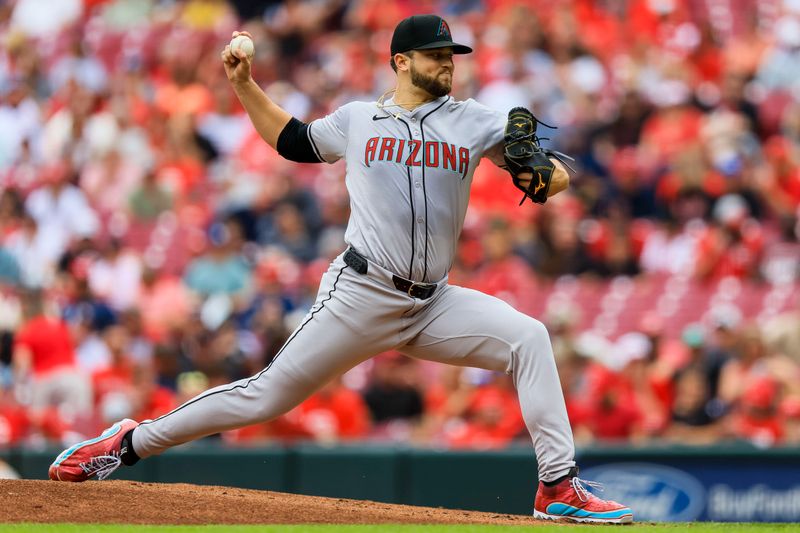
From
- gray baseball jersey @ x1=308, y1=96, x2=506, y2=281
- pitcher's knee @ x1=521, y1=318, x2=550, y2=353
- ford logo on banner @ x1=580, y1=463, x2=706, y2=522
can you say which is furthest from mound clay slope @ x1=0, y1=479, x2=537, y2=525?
ford logo on banner @ x1=580, y1=463, x2=706, y2=522

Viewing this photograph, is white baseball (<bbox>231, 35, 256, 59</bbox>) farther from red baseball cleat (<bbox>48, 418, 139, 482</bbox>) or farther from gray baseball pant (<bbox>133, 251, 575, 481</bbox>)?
red baseball cleat (<bbox>48, 418, 139, 482</bbox>)

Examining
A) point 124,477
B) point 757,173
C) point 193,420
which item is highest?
point 757,173

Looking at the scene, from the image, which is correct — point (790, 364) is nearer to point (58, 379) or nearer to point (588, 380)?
point (588, 380)

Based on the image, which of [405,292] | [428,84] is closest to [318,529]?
[405,292]

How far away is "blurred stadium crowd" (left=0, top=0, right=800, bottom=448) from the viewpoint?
9047mm

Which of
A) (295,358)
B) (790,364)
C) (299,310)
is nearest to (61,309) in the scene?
(299,310)

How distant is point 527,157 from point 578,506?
131 centimetres

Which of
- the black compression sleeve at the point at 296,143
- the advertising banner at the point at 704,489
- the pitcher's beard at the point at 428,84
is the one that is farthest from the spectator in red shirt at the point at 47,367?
the pitcher's beard at the point at 428,84

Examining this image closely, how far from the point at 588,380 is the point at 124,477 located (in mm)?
3015

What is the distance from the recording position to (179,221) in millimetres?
11836

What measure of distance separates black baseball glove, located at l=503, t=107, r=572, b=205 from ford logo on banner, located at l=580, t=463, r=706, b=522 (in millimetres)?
3211

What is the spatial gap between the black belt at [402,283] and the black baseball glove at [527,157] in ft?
1.57

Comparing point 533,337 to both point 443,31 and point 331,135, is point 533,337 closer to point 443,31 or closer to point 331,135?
point 331,135

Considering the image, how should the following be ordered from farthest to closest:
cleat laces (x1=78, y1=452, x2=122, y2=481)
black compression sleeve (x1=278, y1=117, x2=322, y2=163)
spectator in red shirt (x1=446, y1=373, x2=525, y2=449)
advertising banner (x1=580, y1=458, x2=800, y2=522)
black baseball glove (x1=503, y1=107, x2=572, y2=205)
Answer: spectator in red shirt (x1=446, y1=373, x2=525, y2=449) < advertising banner (x1=580, y1=458, x2=800, y2=522) < cleat laces (x1=78, y1=452, x2=122, y2=481) < black compression sleeve (x1=278, y1=117, x2=322, y2=163) < black baseball glove (x1=503, y1=107, x2=572, y2=205)
